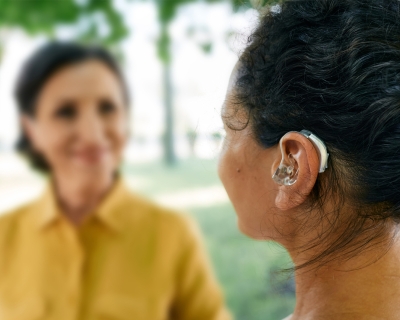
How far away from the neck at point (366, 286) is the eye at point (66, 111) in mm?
1174

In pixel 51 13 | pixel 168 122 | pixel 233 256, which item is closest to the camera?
pixel 51 13

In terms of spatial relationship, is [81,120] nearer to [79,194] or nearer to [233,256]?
[79,194]

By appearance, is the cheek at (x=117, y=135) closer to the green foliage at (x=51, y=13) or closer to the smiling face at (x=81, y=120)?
the smiling face at (x=81, y=120)

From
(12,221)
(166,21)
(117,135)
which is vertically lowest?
(12,221)

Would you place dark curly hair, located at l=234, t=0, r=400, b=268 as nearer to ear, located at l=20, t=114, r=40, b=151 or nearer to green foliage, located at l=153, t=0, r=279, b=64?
green foliage, located at l=153, t=0, r=279, b=64

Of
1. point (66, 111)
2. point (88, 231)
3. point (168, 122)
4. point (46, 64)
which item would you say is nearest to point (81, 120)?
point (66, 111)

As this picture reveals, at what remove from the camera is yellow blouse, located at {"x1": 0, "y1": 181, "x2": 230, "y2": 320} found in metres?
1.57

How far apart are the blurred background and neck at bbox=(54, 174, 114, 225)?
304 millimetres

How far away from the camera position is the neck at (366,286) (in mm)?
632

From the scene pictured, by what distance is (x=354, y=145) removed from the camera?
2.03 feet

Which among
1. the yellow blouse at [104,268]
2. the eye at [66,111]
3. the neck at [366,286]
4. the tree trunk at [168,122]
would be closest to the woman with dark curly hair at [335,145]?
the neck at [366,286]

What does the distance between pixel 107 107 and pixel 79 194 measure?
0.30m

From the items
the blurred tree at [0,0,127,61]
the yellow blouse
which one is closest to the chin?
the yellow blouse

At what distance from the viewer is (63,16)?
6.21ft
